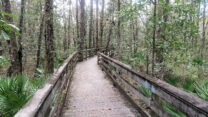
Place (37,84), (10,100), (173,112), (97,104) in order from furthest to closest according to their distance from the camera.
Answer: (37,84), (97,104), (10,100), (173,112)

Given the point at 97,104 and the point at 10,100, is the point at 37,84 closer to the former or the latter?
the point at 10,100

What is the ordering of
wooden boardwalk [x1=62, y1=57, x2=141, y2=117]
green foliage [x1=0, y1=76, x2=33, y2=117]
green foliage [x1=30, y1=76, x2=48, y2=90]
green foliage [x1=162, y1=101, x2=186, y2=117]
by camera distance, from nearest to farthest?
1. green foliage [x1=162, y1=101, x2=186, y2=117]
2. green foliage [x1=0, y1=76, x2=33, y2=117]
3. wooden boardwalk [x1=62, y1=57, x2=141, y2=117]
4. green foliage [x1=30, y1=76, x2=48, y2=90]

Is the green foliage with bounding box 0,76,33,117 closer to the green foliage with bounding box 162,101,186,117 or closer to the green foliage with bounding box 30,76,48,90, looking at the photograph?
the green foliage with bounding box 30,76,48,90

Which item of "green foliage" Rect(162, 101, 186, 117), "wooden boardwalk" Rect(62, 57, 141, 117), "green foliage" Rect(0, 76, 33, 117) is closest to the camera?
"green foliage" Rect(162, 101, 186, 117)

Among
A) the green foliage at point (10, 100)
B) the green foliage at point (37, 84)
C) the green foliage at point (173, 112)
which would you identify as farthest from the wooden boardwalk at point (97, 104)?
the green foliage at point (10, 100)

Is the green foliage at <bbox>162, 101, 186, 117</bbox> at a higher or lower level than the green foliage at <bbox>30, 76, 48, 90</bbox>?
lower

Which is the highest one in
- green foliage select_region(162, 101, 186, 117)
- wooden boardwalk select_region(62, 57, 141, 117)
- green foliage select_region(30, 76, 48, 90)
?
green foliage select_region(30, 76, 48, 90)

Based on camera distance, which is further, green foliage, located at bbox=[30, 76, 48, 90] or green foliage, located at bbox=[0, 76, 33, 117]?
green foliage, located at bbox=[30, 76, 48, 90]

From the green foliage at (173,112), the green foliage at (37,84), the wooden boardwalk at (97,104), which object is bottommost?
the wooden boardwalk at (97,104)

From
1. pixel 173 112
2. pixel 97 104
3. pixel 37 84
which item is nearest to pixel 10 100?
pixel 37 84

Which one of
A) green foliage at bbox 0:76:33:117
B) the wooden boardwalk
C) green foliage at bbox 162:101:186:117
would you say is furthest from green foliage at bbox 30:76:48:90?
green foliage at bbox 162:101:186:117

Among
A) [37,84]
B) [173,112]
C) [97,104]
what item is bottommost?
[97,104]

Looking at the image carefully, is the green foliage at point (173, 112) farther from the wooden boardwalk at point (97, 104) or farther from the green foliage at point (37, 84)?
the green foliage at point (37, 84)

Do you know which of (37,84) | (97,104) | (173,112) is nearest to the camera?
(173,112)
